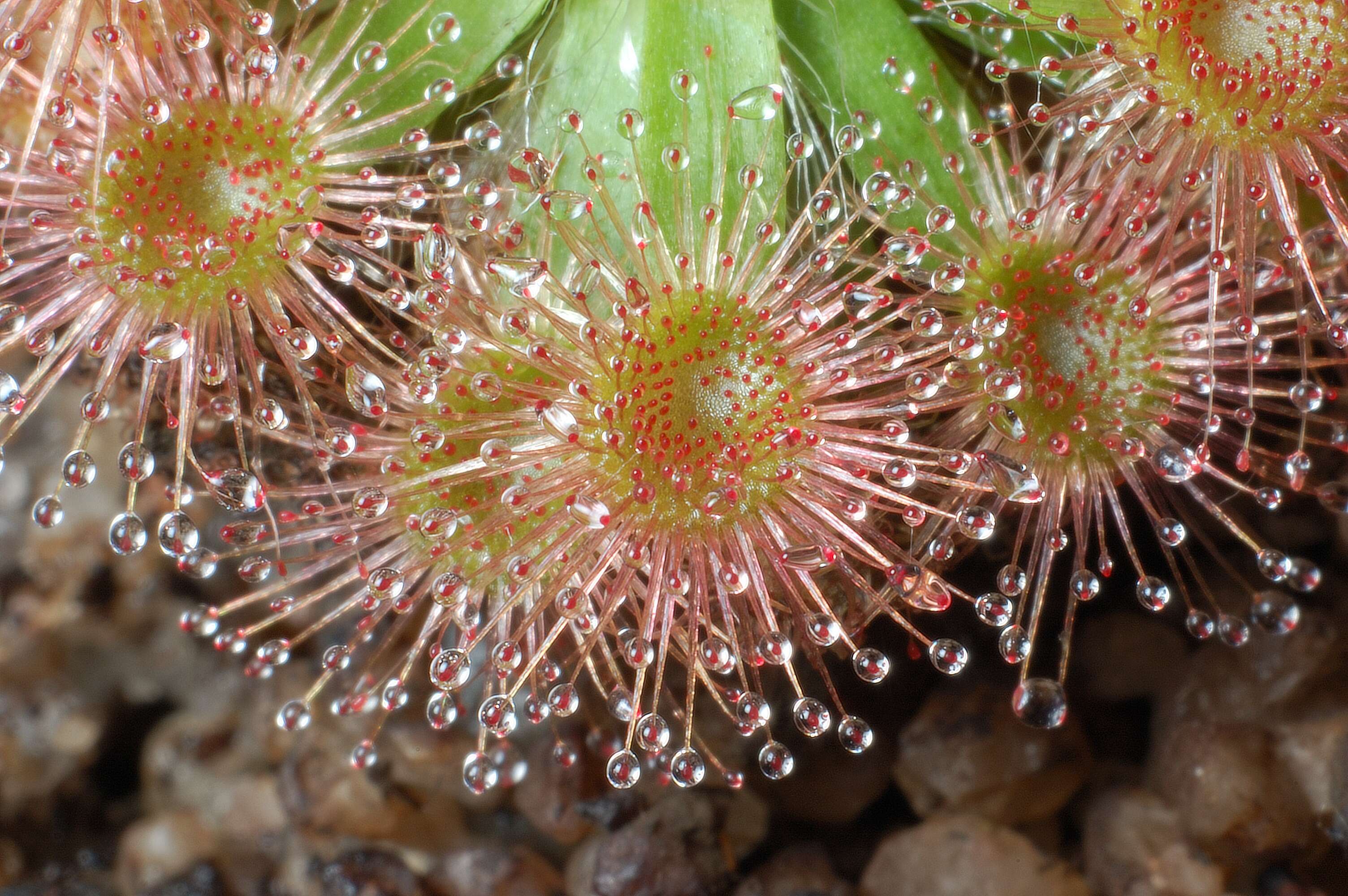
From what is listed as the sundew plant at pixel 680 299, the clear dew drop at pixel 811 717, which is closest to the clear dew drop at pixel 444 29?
the sundew plant at pixel 680 299

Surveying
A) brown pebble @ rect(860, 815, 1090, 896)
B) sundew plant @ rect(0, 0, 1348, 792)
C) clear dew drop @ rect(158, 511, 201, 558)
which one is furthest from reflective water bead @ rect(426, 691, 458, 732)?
brown pebble @ rect(860, 815, 1090, 896)

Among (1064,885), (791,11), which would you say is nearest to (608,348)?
(791,11)

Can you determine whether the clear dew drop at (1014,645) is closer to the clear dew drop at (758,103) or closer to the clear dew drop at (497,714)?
the clear dew drop at (497,714)

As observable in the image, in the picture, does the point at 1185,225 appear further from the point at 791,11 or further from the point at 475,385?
the point at 475,385

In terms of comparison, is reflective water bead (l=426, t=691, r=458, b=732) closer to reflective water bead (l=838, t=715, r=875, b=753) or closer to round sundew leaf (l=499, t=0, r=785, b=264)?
reflective water bead (l=838, t=715, r=875, b=753)

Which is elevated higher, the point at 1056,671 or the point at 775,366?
the point at 775,366
